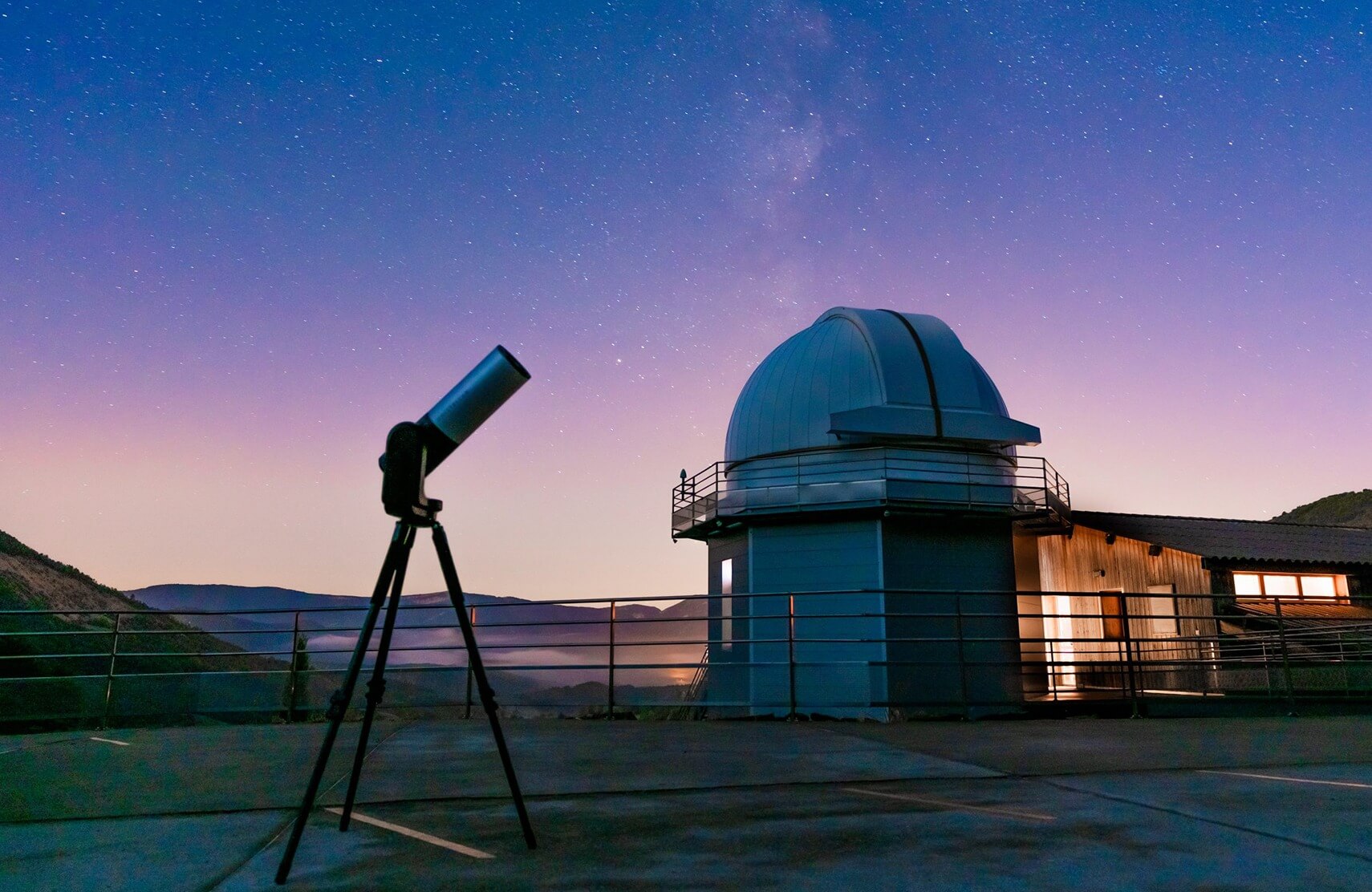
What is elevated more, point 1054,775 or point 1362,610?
point 1362,610

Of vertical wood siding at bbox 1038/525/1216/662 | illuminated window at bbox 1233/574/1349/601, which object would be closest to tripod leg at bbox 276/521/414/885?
vertical wood siding at bbox 1038/525/1216/662

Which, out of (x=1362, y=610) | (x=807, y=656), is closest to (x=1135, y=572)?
(x=1362, y=610)

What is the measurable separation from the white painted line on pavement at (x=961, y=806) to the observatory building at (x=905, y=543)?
1382 centimetres

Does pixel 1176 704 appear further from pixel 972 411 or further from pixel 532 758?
pixel 532 758

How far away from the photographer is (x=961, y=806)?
3.75 metres

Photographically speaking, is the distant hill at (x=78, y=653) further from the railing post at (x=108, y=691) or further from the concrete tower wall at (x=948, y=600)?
the concrete tower wall at (x=948, y=600)

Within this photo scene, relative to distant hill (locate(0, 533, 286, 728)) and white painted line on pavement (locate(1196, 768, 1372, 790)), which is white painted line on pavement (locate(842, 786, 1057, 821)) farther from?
distant hill (locate(0, 533, 286, 728))

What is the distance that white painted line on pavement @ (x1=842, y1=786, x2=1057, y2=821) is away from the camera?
11.5ft

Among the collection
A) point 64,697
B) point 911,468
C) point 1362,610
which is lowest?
point 64,697

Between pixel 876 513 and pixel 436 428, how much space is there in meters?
16.6

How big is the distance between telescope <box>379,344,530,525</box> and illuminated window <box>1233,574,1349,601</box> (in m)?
21.9

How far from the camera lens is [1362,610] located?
20844mm

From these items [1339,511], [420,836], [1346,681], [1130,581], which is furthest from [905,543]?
[1339,511]

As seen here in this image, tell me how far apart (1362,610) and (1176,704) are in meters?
5.87
